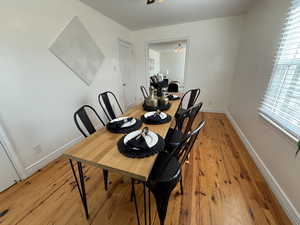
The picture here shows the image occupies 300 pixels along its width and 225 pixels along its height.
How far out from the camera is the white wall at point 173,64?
8461mm

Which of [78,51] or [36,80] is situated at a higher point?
[78,51]

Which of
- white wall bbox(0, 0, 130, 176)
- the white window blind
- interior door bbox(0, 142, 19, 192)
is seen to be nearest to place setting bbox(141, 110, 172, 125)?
the white window blind

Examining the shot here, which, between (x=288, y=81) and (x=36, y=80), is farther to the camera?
(x=36, y=80)

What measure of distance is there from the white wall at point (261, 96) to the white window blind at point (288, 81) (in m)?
0.12

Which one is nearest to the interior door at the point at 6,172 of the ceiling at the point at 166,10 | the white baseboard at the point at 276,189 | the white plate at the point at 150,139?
the white plate at the point at 150,139

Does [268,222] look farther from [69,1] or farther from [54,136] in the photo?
[69,1]

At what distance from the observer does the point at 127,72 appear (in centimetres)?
393

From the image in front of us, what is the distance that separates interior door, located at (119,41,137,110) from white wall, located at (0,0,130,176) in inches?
51.9

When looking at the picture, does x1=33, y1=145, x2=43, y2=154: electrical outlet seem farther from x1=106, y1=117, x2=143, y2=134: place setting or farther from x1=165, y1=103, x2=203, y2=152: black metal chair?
x1=165, y1=103, x2=203, y2=152: black metal chair

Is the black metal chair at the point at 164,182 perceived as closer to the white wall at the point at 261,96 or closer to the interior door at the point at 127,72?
the white wall at the point at 261,96

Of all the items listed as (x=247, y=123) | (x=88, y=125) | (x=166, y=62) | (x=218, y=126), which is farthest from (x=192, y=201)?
(x=166, y=62)

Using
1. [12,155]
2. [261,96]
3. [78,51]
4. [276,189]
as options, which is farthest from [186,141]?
[78,51]

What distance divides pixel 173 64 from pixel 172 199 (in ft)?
28.4

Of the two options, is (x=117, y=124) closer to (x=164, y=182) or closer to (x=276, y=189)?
(x=164, y=182)
